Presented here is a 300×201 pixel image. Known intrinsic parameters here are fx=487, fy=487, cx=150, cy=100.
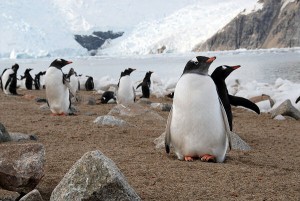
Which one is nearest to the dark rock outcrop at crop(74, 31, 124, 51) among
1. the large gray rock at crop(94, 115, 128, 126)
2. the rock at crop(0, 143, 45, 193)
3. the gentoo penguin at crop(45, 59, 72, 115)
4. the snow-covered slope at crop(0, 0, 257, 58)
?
the snow-covered slope at crop(0, 0, 257, 58)

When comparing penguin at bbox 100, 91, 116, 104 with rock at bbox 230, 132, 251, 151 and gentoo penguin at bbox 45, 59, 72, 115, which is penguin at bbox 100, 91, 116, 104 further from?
rock at bbox 230, 132, 251, 151

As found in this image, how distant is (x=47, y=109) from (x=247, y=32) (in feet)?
365

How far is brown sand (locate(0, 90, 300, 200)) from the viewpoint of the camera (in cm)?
288

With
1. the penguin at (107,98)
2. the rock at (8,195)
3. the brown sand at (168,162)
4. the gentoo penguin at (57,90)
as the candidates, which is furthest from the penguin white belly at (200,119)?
the penguin at (107,98)

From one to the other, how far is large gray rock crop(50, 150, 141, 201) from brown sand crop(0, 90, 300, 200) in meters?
0.41

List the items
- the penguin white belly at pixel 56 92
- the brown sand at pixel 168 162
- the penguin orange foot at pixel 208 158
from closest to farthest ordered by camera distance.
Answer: the brown sand at pixel 168 162 → the penguin orange foot at pixel 208 158 → the penguin white belly at pixel 56 92

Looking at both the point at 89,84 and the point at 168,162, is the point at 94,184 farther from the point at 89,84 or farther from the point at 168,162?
the point at 89,84

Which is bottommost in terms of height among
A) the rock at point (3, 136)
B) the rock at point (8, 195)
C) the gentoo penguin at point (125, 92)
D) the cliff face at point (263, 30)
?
the cliff face at point (263, 30)

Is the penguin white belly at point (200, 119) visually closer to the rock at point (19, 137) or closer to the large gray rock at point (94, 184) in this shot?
the rock at point (19, 137)

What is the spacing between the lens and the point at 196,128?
13.5ft

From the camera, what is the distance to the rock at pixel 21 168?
8.48 ft

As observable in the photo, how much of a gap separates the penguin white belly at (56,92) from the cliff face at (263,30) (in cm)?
9996

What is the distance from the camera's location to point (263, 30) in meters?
116

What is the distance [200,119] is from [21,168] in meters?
1.88
